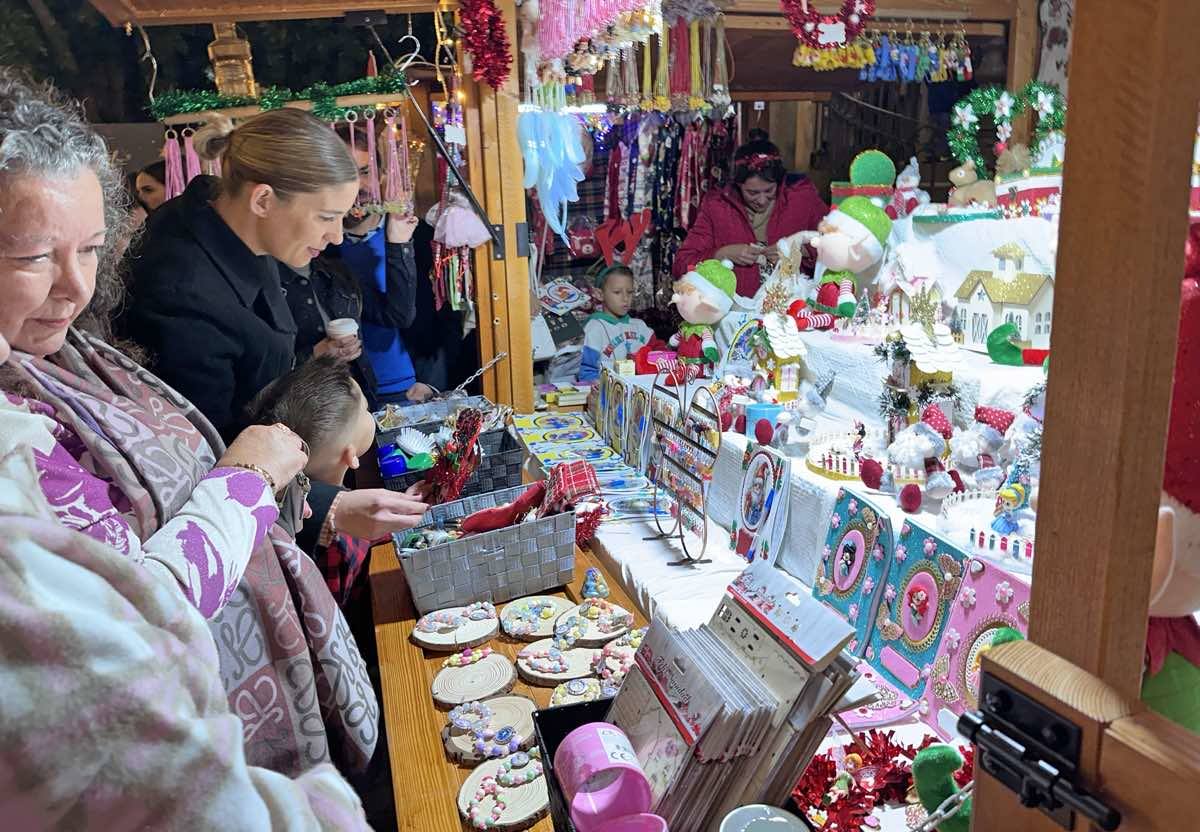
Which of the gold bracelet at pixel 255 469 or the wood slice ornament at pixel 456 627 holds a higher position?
the gold bracelet at pixel 255 469

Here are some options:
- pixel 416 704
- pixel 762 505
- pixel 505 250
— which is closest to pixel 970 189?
pixel 762 505

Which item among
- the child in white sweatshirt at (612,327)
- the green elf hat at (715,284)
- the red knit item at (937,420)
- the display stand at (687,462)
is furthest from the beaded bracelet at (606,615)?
the child in white sweatshirt at (612,327)

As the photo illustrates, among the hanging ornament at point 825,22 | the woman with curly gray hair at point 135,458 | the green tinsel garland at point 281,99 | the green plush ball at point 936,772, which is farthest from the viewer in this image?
the hanging ornament at point 825,22

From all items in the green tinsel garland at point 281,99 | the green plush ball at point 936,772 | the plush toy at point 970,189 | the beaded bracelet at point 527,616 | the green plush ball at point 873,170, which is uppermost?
the green tinsel garland at point 281,99

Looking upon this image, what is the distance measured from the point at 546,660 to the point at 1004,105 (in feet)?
7.76

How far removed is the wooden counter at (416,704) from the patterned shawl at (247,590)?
0.29 ft

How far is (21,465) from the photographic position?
490mm

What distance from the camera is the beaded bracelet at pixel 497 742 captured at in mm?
1333

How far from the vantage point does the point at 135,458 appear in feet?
3.07

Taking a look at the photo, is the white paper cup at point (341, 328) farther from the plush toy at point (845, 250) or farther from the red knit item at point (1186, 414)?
the red knit item at point (1186, 414)

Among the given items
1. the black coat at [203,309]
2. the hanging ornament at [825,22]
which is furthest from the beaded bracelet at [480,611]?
the hanging ornament at [825,22]

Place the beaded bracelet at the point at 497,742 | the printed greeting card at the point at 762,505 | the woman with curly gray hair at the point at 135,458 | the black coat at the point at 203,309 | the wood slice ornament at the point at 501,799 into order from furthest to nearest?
the printed greeting card at the point at 762,505, the black coat at the point at 203,309, the beaded bracelet at the point at 497,742, the wood slice ornament at the point at 501,799, the woman with curly gray hair at the point at 135,458

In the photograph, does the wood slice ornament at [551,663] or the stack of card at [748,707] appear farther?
the wood slice ornament at [551,663]

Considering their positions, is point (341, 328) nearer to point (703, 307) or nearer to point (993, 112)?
point (703, 307)
